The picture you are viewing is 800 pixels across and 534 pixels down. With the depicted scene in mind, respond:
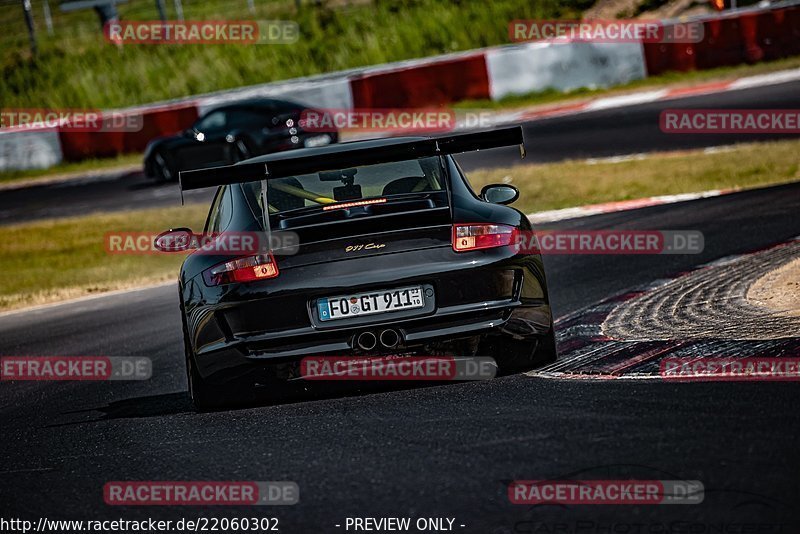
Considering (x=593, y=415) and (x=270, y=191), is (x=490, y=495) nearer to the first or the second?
(x=593, y=415)

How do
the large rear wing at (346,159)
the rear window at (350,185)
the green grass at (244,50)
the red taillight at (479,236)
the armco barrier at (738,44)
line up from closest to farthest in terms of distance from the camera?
the red taillight at (479,236)
the large rear wing at (346,159)
the rear window at (350,185)
the armco barrier at (738,44)
the green grass at (244,50)

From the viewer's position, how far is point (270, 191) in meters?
6.72

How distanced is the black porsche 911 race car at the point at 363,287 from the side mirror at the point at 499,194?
404 mm

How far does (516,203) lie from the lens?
15.7 m

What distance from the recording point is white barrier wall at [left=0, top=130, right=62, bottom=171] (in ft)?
93.9

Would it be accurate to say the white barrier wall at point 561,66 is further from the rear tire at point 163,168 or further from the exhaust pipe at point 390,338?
the exhaust pipe at point 390,338

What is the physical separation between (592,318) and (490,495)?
3610mm

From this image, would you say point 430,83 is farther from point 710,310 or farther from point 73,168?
point 710,310

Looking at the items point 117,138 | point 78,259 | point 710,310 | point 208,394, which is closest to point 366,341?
point 208,394


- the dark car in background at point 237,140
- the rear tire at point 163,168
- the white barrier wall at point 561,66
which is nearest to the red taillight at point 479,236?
the dark car in background at point 237,140

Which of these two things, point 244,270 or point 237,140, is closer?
point 244,270

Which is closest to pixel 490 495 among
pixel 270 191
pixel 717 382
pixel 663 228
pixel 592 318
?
pixel 717 382

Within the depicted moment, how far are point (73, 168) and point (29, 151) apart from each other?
1.13m

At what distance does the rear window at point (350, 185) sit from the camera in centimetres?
666
